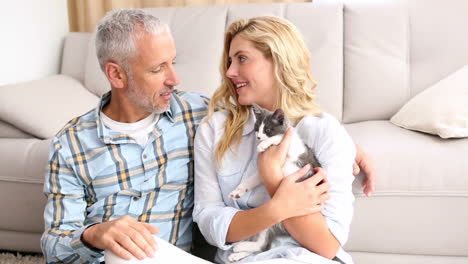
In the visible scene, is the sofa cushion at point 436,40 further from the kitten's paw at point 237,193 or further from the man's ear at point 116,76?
the man's ear at point 116,76

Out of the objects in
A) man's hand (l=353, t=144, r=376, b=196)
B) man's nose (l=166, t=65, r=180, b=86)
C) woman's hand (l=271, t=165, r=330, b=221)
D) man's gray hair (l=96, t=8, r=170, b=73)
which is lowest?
man's hand (l=353, t=144, r=376, b=196)

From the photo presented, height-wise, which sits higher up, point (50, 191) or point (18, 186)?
point (50, 191)

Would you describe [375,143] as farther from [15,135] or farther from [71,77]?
[71,77]

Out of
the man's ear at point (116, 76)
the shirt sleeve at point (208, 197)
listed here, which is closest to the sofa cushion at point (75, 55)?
the man's ear at point (116, 76)

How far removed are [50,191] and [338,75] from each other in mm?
1483

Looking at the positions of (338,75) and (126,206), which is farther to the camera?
(338,75)

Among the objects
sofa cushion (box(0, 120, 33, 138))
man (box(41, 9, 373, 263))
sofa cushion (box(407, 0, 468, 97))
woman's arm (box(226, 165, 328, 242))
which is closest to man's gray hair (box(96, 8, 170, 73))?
man (box(41, 9, 373, 263))

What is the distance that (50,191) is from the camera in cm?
146

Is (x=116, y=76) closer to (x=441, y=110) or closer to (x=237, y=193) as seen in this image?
(x=237, y=193)

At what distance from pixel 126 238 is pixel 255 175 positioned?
1.32ft

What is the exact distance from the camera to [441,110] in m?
1.94

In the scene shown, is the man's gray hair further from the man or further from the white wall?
the white wall

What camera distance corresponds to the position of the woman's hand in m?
1.24

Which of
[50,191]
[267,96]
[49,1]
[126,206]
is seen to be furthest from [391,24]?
[49,1]
